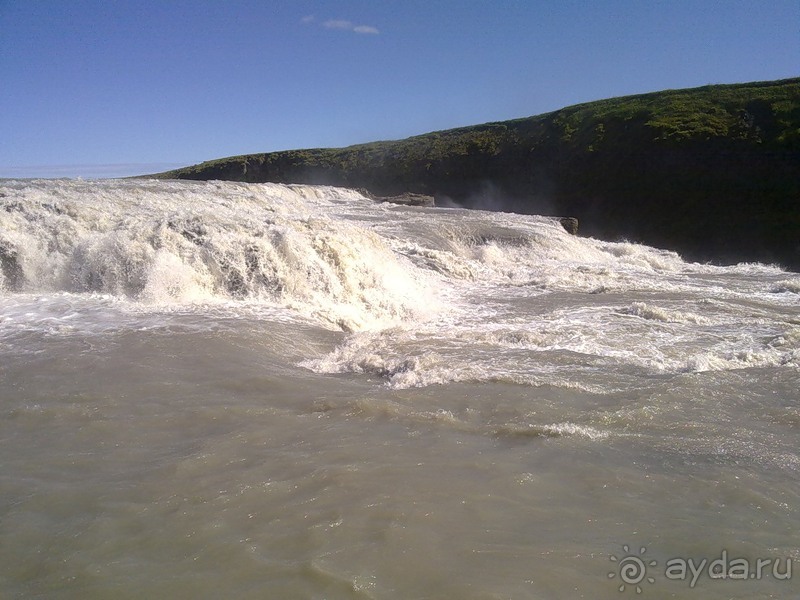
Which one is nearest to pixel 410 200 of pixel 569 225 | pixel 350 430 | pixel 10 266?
pixel 569 225

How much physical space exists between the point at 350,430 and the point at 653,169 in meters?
28.3

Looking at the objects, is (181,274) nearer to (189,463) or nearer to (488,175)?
(189,463)

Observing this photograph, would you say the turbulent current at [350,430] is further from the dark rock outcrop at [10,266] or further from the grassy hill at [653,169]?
the grassy hill at [653,169]

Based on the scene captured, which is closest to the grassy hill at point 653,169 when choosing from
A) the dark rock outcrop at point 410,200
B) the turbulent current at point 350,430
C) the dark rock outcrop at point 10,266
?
the dark rock outcrop at point 410,200

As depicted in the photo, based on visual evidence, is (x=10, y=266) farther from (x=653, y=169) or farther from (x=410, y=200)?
(x=653, y=169)

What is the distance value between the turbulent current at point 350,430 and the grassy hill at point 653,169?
624 inches

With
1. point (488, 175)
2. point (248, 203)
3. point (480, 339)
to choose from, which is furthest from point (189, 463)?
point (488, 175)

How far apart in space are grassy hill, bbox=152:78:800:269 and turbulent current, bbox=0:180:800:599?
1586 cm

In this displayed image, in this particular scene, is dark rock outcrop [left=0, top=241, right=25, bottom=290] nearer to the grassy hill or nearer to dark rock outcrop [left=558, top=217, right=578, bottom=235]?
dark rock outcrop [left=558, top=217, right=578, bottom=235]

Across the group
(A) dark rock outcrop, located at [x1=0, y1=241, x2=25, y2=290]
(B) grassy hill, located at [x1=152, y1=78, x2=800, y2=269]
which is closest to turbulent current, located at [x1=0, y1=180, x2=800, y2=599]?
(A) dark rock outcrop, located at [x1=0, y1=241, x2=25, y2=290]

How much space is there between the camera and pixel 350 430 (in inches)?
184

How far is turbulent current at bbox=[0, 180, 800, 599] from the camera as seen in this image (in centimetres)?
299

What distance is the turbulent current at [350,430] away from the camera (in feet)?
9.81

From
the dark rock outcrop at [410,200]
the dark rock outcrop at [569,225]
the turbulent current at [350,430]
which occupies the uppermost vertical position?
the dark rock outcrop at [410,200]
